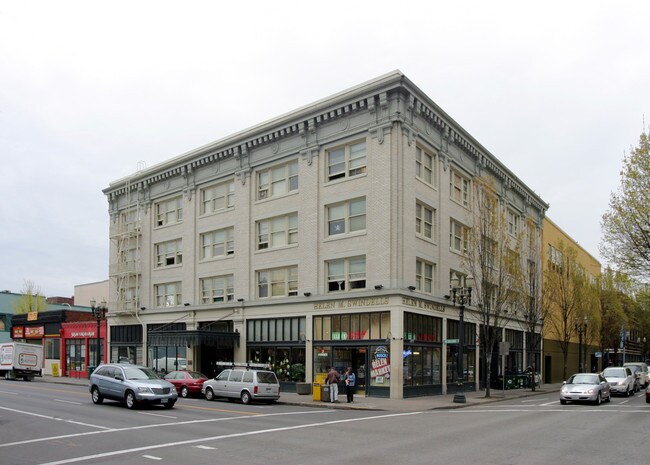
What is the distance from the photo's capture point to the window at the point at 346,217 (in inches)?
1339

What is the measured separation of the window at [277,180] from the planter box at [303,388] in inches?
456

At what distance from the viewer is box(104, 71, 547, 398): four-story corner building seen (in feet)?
107

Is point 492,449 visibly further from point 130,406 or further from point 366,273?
point 366,273

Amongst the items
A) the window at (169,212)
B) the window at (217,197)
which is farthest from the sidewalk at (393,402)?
the window at (169,212)

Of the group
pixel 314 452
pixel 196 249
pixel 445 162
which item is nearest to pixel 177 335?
pixel 196 249

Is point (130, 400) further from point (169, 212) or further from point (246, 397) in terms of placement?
point (169, 212)

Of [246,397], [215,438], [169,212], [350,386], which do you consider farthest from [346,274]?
[169,212]

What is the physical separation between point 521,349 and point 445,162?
20719 mm

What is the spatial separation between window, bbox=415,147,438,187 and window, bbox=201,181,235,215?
13.3 meters

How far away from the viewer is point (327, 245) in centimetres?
3519

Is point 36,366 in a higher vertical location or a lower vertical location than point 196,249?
lower

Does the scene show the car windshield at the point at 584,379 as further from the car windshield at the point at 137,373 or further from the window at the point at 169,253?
the window at the point at 169,253

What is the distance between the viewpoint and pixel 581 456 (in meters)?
13.7

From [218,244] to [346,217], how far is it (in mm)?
12026
